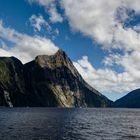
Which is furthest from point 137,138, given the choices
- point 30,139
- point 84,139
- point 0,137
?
point 0,137

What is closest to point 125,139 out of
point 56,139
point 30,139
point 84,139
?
point 84,139

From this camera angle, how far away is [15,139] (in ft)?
230

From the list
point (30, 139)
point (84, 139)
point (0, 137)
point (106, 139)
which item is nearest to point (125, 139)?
point (106, 139)

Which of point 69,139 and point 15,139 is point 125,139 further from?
point 15,139

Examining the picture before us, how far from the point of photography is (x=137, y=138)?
268 ft

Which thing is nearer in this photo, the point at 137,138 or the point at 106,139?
the point at 106,139

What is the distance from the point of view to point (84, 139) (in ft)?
254

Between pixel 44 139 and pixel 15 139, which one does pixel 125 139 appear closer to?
pixel 44 139

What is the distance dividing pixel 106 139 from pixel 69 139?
883 cm

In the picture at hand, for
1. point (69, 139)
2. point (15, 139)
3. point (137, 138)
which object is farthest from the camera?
point (137, 138)

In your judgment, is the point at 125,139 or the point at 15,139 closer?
the point at 15,139

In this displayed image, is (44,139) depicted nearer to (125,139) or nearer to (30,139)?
(30,139)

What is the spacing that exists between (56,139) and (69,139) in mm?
3541

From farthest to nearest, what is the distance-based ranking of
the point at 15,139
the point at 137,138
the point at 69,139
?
the point at 137,138 < the point at 69,139 < the point at 15,139
